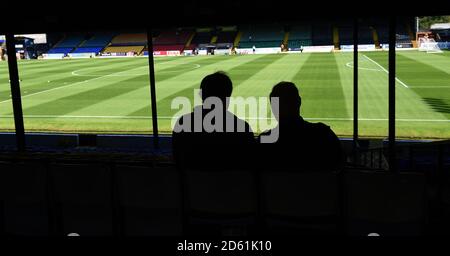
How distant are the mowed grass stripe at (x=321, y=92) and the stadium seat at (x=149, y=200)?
12046mm

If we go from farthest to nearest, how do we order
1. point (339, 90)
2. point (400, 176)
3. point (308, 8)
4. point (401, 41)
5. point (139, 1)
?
1. point (401, 41)
2. point (339, 90)
3. point (139, 1)
4. point (308, 8)
5. point (400, 176)

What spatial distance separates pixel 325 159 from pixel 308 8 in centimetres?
213

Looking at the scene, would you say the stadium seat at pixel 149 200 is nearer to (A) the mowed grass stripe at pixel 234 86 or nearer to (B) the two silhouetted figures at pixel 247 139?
(B) the two silhouetted figures at pixel 247 139

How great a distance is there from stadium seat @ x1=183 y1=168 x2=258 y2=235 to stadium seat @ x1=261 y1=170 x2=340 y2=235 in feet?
0.45

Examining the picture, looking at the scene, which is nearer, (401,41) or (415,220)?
(415,220)

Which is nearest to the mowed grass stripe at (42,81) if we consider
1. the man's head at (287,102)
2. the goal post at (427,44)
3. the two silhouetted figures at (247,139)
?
the two silhouetted figures at (247,139)

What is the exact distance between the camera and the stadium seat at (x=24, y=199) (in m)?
3.94

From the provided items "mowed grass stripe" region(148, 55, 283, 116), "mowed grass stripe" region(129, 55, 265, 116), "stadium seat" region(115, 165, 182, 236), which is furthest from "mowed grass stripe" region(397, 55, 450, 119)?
"stadium seat" region(115, 165, 182, 236)

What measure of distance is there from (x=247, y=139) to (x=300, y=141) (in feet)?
1.30

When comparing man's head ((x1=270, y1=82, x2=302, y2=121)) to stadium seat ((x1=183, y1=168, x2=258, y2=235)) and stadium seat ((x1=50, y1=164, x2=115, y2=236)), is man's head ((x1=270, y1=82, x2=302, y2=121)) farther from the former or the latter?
stadium seat ((x1=50, y1=164, x2=115, y2=236))

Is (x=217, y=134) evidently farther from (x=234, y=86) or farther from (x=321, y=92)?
(x=234, y=86)

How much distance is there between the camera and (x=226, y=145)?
11.4ft
